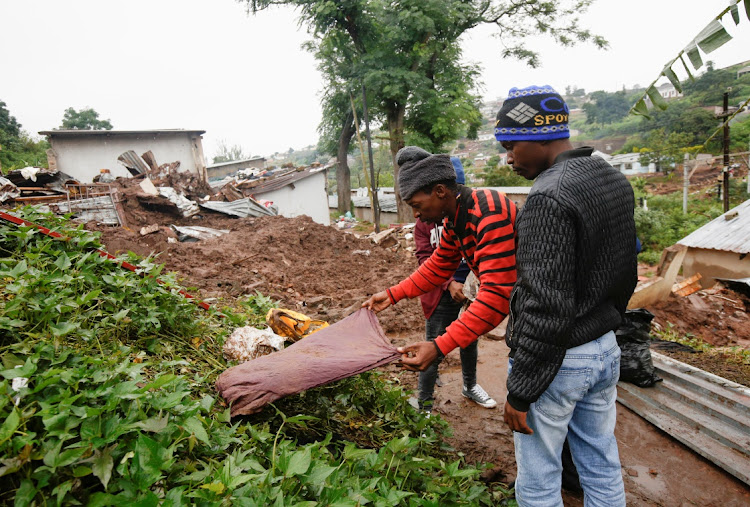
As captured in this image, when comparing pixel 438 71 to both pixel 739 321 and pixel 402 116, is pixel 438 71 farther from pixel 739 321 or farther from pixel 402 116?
pixel 739 321

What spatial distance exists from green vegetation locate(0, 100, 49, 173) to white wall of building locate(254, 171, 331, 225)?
10.2 m

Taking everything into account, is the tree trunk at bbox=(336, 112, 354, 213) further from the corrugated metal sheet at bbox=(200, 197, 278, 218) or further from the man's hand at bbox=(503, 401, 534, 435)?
the man's hand at bbox=(503, 401, 534, 435)

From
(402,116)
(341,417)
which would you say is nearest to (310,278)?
(341,417)

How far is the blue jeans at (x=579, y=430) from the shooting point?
55.4 inches

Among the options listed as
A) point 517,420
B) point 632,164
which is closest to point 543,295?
point 517,420

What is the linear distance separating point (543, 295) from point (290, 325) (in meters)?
1.89

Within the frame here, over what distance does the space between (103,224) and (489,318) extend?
968 cm

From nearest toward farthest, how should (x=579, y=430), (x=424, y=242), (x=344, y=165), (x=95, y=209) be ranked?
(x=579, y=430) < (x=424, y=242) < (x=95, y=209) < (x=344, y=165)

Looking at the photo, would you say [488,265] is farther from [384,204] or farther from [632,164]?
[632,164]

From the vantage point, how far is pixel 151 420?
1279 millimetres

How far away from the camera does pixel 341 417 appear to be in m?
2.14

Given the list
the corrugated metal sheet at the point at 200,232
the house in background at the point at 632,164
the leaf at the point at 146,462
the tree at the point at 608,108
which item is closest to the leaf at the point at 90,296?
the leaf at the point at 146,462

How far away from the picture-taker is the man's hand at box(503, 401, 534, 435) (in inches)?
55.2

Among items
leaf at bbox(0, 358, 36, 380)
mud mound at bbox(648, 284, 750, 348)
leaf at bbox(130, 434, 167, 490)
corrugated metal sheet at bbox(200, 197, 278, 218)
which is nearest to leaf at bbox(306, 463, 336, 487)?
leaf at bbox(130, 434, 167, 490)
